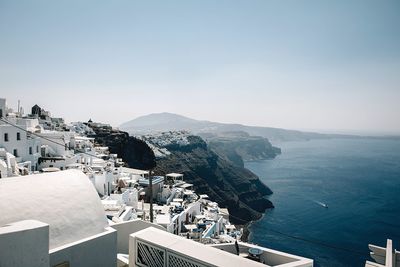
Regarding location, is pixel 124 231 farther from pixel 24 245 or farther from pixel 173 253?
pixel 24 245

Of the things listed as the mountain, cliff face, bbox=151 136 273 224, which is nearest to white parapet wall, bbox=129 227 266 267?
the mountain

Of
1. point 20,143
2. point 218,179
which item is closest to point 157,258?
point 20,143

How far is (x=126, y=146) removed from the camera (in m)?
68.4

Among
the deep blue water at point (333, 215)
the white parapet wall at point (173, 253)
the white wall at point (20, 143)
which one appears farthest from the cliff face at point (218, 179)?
the white parapet wall at point (173, 253)

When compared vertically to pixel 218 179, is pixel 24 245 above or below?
above

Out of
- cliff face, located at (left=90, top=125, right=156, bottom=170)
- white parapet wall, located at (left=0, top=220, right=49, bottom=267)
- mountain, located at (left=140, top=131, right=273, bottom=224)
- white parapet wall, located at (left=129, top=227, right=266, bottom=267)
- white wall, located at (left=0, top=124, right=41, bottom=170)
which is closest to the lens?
white parapet wall, located at (left=0, top=220, right=49, bottom=267)

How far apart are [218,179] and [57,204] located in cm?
9079

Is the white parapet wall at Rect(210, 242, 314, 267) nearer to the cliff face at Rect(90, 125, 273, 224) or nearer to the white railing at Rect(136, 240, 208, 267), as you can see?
the white railing at Rect(136, 240, 208, 267)

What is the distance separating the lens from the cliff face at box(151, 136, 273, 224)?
80.2 metres

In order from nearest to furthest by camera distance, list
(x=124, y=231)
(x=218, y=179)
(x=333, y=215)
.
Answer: (x=124, y=231), (x=333, y=215), (x=218, y=179)

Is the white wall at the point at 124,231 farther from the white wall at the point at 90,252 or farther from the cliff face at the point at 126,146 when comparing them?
the cliff face at the point at 126,146

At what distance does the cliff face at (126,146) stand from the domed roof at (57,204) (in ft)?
191

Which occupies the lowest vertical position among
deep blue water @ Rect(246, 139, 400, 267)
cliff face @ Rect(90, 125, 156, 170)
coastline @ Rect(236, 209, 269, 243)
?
coastline @ Rect(236, 209, 269, 243)

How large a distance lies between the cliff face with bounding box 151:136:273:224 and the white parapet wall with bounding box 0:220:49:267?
67.0 meters
